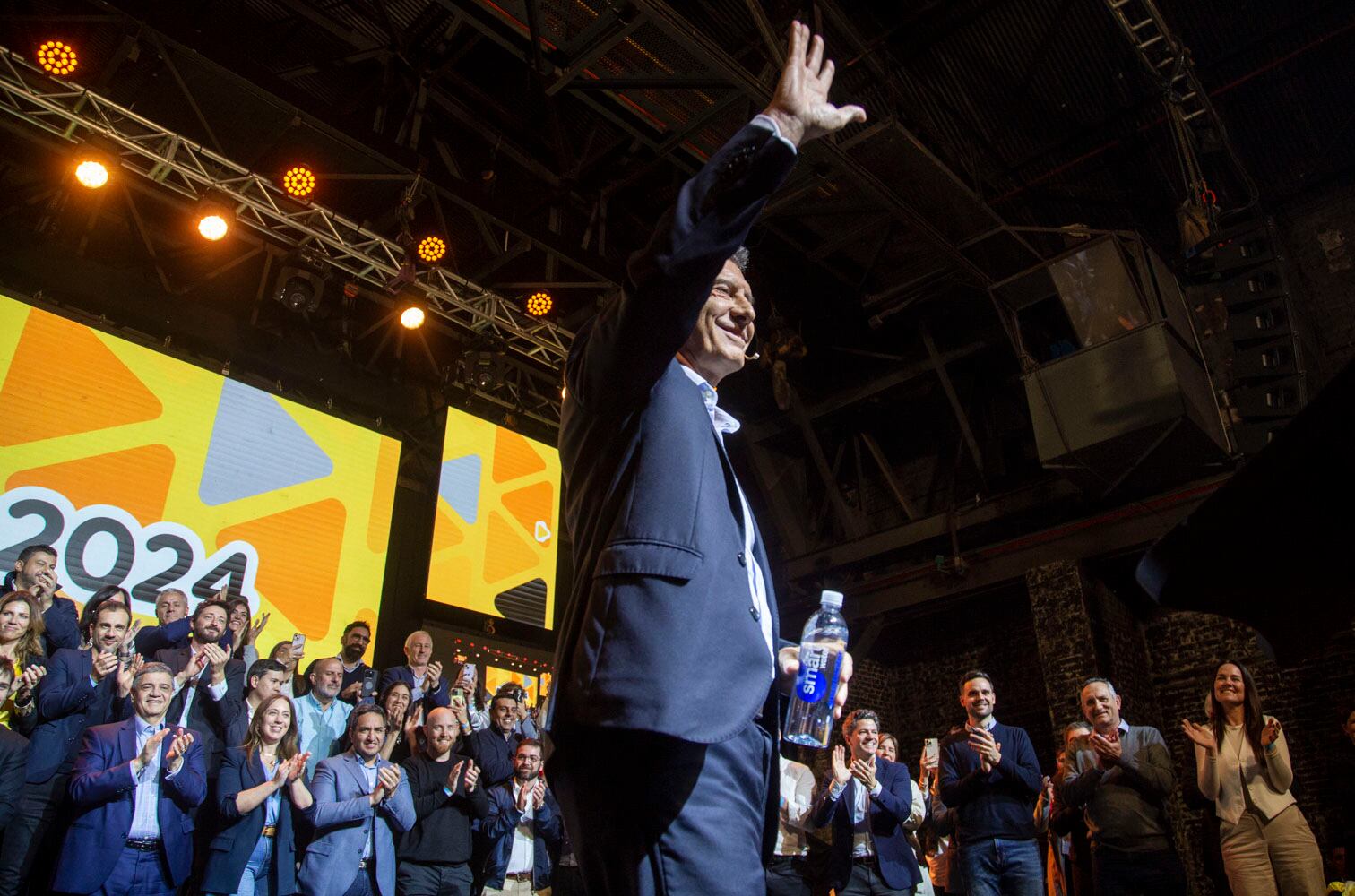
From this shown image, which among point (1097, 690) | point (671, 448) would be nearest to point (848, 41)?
point (1097, 690)

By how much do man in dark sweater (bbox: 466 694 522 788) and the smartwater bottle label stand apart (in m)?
4.61

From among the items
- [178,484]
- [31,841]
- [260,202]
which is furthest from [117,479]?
[31,841]

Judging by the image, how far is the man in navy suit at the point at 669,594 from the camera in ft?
3.94

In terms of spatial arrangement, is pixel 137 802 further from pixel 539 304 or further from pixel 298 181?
pixel 539 304

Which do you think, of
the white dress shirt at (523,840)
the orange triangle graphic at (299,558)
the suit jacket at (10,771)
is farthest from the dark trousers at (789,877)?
the orange triangle graphic at (299,558)

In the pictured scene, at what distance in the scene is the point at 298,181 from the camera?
309 inches

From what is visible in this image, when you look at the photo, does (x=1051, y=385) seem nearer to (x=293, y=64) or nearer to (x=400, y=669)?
(x=400, y=669)

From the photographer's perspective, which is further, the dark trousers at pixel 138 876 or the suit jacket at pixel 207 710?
the suit jacket at pixel 207 710

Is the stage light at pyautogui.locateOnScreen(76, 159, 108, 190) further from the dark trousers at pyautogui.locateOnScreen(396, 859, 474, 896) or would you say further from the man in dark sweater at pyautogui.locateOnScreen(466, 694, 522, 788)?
the dark trousers at pyautogui.locateOnScreen(396, 859, 474, 896)

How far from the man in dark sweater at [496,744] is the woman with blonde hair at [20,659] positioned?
7.75ft

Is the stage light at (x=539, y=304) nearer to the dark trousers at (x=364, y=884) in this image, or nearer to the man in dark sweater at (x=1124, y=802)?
the dark trousers at (x=364, y=884)

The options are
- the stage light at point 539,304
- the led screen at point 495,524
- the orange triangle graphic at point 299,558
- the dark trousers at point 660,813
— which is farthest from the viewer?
the stage light at point 539,304

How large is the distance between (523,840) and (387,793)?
1.17 meters

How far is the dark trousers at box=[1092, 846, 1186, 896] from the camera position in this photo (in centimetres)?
449
